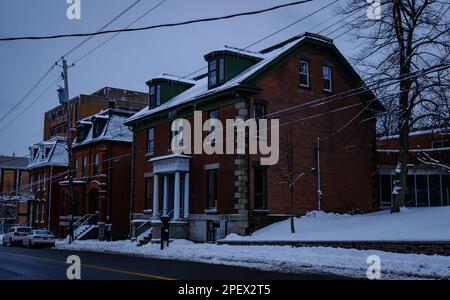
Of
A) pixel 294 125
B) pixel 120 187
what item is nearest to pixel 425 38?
pixel 294 125

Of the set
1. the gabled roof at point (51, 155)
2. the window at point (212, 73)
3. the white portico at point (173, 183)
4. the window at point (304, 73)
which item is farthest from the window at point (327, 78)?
the gabled roof at point (51, 155)

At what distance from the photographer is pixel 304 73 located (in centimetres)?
3231

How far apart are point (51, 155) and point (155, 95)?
22.9 m

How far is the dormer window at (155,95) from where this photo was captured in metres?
38.0

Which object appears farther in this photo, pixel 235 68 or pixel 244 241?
pixel 235 68

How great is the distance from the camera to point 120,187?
45125 millimetres

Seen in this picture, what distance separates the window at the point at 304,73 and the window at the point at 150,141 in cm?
1149

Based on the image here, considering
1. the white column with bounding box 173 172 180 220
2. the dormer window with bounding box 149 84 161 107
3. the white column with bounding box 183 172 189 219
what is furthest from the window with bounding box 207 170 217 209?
the dormer window with bounding box 149 84 161 107

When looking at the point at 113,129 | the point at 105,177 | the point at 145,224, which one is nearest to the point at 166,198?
the point at 145,224

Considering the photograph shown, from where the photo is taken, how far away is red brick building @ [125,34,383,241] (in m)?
29.3

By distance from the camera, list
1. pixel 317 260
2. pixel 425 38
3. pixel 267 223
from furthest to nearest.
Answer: pixel 267 223 → pixel 425 38 → pixel 317 260
